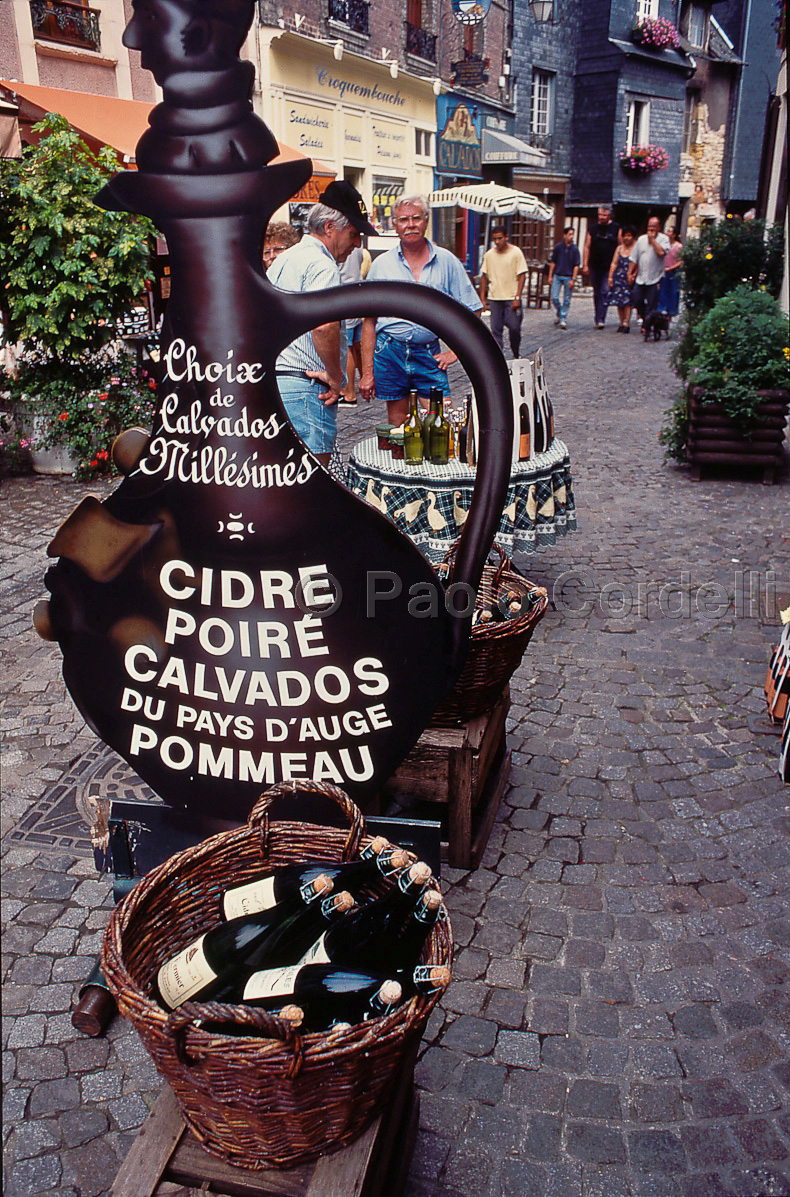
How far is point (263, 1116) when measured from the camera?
4.86ft

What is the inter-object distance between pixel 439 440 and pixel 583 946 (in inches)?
97.7

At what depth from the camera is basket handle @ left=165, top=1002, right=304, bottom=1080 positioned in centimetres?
Answer: 138

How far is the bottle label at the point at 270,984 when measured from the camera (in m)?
1.59

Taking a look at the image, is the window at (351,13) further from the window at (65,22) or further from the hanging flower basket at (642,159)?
the hanging flower basket at (642,159)

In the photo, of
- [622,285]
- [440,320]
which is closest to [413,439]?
[440,320]

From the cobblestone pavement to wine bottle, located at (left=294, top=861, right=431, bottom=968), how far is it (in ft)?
2.28

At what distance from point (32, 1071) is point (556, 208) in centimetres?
2976

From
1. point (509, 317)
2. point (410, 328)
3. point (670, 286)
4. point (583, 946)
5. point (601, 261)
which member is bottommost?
point (583, 946)

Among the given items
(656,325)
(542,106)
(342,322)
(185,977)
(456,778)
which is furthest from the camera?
(542,106)

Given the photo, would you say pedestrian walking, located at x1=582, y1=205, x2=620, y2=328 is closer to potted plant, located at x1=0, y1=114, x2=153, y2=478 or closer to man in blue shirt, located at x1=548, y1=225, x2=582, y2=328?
man in blue shirt, located at x1=548, y1=225, x2=582, y2=328

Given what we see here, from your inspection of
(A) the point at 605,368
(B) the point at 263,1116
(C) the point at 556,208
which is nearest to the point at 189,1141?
(B) the point at 263,1116

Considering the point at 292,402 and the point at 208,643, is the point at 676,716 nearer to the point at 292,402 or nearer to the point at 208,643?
the point at 292,402

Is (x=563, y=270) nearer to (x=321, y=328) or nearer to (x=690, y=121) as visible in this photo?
(x=321, y=328)

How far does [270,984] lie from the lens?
63.1 inches
